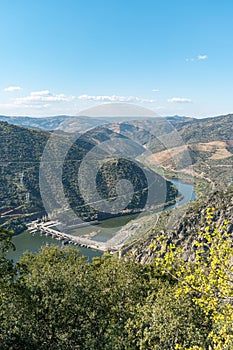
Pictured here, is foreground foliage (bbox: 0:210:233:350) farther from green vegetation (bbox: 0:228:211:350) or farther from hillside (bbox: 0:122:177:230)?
hillside (bbox: 0:122:177:230)

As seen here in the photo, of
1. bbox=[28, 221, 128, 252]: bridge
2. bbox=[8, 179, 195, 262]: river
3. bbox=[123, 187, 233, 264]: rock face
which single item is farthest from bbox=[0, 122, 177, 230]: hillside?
bbox=[123, 187, 233, 264]: rock face

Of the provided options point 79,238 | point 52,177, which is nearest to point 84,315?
point 79,238

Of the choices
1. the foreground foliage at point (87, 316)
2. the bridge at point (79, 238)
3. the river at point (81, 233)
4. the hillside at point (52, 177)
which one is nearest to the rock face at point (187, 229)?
the bridge at point (79, 238)

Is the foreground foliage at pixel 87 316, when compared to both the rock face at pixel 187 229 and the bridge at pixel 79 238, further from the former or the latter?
the bridge at pixel 79 238

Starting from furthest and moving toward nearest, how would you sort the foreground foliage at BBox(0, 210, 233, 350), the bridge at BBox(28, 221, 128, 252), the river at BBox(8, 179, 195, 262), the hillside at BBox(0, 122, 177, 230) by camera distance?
1. the hillside at BBox(0, 122, 177, 230)
2. the bridge at BBox(28, 221, 128, 252)
3. the river at BBox(8, 179, 195, 262)
4. the foreground foliage at BBox(0, 210, 233, 350)

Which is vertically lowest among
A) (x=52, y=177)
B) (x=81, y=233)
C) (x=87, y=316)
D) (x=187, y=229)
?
(x=81, y=233)

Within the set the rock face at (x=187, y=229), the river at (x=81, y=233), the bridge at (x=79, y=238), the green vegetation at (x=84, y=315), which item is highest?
the green vegetation at (x=84, y=315)

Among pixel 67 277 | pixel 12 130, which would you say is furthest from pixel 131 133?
pixel 12 130

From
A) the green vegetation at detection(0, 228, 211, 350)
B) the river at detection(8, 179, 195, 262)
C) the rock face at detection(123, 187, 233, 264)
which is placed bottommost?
the river at detection(8, 179, 195, 262)

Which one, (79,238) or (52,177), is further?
(52,177)

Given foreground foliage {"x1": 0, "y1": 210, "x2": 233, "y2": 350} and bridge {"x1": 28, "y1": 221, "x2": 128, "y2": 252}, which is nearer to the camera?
foreground foliage {"x1": 0, "y1": 210, "x2": 233, "y2": 350}

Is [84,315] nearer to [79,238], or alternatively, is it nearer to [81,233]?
[79,238]
